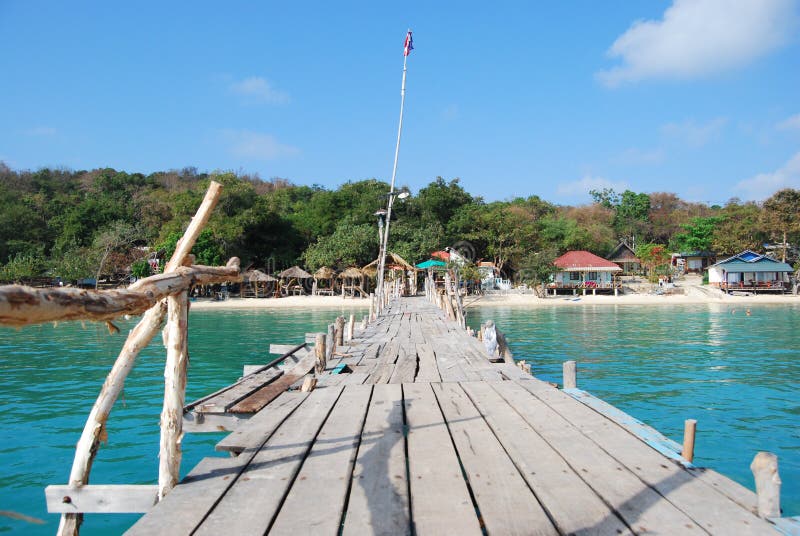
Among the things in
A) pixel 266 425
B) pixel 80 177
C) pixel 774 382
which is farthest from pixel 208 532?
pixel 80 177

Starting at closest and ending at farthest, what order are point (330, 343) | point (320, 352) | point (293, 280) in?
point (320, 352) < point (330, 343) < point (293, 280)

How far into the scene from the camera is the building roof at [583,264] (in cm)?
4091

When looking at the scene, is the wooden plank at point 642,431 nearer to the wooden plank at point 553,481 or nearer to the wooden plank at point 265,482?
the wooden plank at point 553,481

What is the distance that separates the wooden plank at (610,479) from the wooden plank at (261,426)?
1945 millimetres

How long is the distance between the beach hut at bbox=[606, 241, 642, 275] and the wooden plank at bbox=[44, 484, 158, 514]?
48709 millimetres

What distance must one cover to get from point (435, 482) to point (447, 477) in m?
0.09

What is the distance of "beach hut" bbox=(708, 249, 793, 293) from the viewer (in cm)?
3841

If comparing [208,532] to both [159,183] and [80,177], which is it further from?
[80,177]

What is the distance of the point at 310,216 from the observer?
4497 cm

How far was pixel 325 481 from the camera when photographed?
9.97 feet

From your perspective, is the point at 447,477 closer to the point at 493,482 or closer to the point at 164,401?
the point at 493,482

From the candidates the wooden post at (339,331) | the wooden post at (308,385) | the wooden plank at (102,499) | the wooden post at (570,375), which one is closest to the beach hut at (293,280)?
the wooden post at (339,331)

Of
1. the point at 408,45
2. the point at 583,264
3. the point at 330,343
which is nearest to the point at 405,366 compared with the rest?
the point at 330,343

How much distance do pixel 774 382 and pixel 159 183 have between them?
197ft
